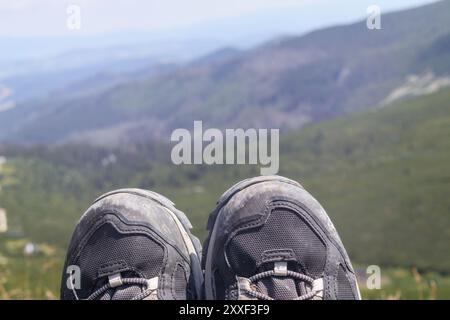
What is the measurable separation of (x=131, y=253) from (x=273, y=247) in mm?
1330

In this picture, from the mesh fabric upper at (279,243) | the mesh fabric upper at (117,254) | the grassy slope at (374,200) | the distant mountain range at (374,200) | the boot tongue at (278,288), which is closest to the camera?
the boot tongue at (278,288)

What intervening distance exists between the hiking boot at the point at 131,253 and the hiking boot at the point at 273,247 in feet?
0.91

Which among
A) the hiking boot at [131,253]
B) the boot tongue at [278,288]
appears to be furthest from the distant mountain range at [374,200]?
the boot tongue at [278,288]

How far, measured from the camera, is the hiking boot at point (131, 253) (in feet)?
18.4

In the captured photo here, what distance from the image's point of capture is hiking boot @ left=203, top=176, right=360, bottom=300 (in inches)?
216

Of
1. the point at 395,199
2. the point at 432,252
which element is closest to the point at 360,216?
the point at 395,199

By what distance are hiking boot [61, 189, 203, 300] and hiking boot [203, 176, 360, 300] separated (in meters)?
0.28

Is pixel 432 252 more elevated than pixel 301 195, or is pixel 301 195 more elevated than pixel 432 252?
pixel 432 252

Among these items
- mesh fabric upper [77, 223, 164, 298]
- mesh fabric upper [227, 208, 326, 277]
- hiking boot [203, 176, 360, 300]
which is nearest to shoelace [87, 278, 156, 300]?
mesh fabric upper [77, 223, 164, 298]

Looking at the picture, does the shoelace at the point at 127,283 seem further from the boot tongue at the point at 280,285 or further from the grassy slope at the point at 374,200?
the grassy slope at the point at 374,200

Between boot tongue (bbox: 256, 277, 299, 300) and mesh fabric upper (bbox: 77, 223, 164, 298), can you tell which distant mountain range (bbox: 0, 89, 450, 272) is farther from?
mesh fabric upper (bbox: 77, 223, 164, 298)

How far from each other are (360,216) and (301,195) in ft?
453

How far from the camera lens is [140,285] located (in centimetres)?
561
